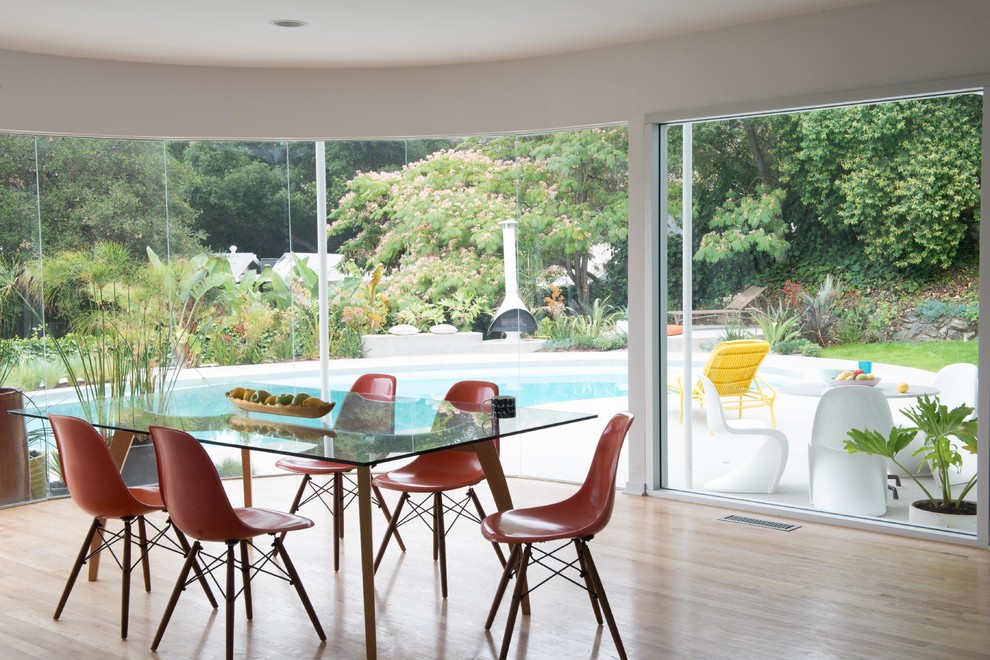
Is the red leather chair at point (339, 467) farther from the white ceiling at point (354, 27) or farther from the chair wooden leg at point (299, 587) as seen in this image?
the white ceiling at point (354, 27)

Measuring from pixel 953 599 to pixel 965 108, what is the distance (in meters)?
2.44

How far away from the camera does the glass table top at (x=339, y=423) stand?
3566 mm

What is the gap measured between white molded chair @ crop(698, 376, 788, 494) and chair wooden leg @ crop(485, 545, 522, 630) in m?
2.35

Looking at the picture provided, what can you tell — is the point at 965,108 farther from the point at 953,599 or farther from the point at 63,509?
the point at 63,509

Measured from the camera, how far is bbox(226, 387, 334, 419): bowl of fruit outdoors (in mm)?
4262

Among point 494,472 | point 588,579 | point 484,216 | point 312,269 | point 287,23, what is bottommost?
point 588,579

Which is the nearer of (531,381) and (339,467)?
(339,467)

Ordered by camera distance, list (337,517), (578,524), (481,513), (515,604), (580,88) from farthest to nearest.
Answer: (580,88)
(337,517)
(481,513)
(578,524)
(515,604)

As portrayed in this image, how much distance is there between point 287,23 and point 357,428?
8.87 feet

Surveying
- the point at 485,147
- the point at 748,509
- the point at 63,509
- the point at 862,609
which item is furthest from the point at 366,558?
the point at 485,147

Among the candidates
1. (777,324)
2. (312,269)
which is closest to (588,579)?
(777,324)

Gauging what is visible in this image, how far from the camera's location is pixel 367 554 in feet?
11.5

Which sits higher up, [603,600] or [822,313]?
[822,313]

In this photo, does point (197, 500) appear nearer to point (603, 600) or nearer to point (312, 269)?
point (603, 600)
